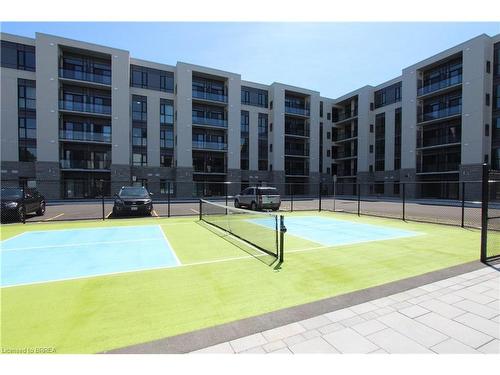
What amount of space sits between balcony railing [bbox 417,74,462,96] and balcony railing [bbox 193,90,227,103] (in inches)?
1125

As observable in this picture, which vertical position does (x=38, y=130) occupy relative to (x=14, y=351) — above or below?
above

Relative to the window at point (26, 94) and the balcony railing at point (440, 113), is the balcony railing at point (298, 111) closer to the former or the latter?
the balcony railing at point (440, 113)

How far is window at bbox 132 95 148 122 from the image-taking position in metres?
37.0

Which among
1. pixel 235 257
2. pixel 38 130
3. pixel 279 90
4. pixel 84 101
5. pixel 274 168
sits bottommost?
pixel 235 257

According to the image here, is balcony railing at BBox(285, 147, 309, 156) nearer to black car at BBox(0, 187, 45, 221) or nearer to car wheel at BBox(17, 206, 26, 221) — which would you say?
black car at BBox(0, 187, 45, 221)

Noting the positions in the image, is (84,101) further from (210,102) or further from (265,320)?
(265,320)

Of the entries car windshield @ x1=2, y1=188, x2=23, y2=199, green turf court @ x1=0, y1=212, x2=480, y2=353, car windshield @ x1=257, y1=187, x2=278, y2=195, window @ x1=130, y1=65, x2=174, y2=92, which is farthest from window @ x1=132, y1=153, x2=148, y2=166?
green turf court @ x1=0, y1=212, x2=480, y2=353

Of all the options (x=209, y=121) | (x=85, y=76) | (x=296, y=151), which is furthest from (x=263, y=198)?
(x=296, y=151)

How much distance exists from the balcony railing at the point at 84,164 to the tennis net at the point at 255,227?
84.8 feet

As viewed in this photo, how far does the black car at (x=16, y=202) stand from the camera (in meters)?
13.0

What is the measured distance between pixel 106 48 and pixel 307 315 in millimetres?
40871

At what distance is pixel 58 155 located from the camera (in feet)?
105
